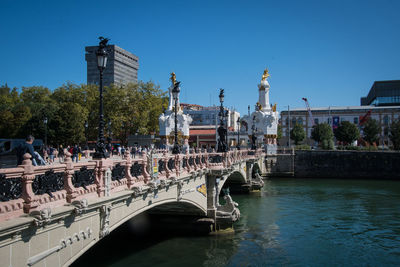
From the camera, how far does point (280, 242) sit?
18.2 m

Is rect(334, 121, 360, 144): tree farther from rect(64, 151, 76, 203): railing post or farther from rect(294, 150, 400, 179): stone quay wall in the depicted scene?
rect(64, 151, 76, 203): railing post

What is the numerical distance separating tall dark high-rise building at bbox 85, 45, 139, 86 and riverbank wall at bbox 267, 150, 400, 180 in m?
81.9

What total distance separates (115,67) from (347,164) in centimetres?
9713

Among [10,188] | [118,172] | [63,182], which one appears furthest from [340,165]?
[10,188]

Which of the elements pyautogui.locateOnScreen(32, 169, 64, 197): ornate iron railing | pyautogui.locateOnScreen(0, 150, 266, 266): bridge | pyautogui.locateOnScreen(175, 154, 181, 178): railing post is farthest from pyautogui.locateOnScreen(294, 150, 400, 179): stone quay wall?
pyautogui.locateOnScreen(32, 169, 64, 197): ornate iron railing

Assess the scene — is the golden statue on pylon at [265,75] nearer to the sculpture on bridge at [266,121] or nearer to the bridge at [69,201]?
the sculpture on bridge at [266,121]

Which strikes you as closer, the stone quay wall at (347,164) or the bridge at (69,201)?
the bridge at (69,201)

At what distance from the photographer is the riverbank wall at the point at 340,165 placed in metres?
47.7

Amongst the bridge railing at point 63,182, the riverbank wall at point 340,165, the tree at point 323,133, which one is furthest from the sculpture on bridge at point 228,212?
the tree at point 323,133

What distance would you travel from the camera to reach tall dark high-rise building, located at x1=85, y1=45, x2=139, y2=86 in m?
125

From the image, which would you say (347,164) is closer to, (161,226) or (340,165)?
(340,165)

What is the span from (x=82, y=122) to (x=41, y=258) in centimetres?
4176

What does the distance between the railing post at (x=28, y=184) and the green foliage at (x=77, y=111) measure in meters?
40.4

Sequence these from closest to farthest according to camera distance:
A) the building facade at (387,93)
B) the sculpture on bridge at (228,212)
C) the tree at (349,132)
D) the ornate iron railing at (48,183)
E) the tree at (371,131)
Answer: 1. the ornate iron railing at (48,183)
2. the sculpture on bridge at (228,212)
3. the tree at (349,132)
4. the tree at (371,131)
5. the building facade at (387,93)
